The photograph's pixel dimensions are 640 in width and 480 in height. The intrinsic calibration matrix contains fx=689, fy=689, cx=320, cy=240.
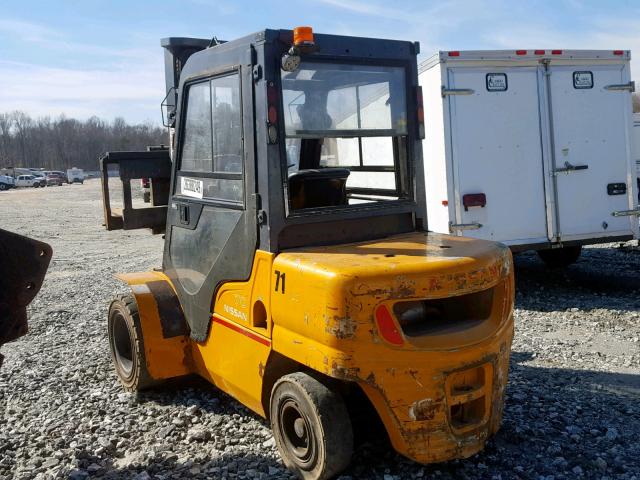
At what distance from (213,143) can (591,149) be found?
5.81 metres

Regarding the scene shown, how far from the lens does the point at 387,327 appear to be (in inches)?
136

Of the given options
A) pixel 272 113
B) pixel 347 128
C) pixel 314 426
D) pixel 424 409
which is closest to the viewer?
pixel 424 409

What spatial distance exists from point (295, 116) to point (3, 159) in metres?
122

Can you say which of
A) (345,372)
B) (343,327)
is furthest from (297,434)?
(343,327)

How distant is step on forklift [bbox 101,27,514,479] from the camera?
137 inches

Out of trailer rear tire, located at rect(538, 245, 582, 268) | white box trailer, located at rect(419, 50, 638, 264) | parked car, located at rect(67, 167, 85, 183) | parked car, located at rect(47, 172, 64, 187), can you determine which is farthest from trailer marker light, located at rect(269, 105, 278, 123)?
parked car, located at rect(67, 167, 85, 183)

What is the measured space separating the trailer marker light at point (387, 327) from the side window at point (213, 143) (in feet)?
3.92

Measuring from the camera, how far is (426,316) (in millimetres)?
3883

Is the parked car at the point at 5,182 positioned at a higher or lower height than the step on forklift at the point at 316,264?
higher

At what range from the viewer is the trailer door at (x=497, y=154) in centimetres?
818

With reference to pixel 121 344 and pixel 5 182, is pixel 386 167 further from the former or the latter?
pixel 5 182

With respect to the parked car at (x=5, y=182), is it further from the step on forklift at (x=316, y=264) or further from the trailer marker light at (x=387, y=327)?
the trailer marker light at (x=387, y=327)

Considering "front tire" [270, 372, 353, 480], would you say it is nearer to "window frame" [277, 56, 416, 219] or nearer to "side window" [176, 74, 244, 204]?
"window frame" [277, 56, 416, 219]

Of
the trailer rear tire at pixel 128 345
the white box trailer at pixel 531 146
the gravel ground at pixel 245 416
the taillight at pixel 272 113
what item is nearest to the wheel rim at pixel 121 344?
the trailer rear tire at pixel 128 345
